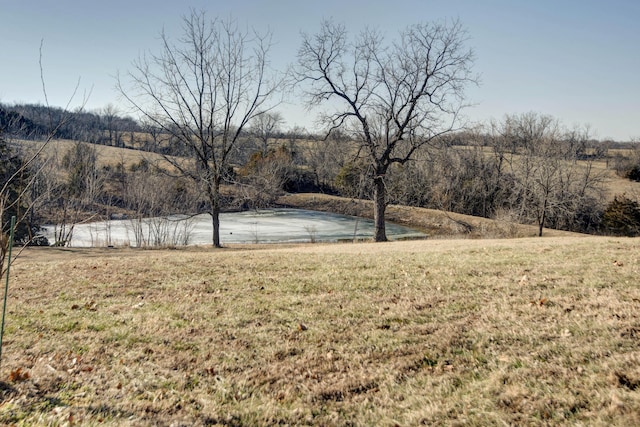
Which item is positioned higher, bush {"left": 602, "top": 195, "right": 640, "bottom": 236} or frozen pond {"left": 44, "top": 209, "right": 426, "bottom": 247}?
bush {"left": 602, "top": 195, "right": 640, "bottom": 236}

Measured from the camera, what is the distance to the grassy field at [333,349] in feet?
11.8

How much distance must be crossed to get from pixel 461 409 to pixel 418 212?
136 ft

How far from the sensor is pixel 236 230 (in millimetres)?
33156

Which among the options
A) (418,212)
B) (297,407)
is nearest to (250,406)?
(297,407)

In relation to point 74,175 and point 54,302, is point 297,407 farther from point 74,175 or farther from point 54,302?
point 74,175

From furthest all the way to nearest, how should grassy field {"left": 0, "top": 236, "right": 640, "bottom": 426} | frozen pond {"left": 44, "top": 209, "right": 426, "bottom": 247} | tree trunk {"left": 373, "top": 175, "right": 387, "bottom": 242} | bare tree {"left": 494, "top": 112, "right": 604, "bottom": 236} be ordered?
bare tree {"left": 494, "top": 112, "right": 604, "bottom": 236} → frozen pond {"left": 44, "top": 209, "right": 426, "bottom": 247} → tree trunk {"left": 373, "top": 175, "right": 387, "bottom": 242} → grassy field {"left": 0, "top": 236, "right": 640, "bottom": 426}

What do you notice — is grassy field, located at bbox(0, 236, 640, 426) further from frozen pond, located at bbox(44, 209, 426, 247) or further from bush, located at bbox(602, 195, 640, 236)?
bush, located at bbox(602, 195, 640, 236)

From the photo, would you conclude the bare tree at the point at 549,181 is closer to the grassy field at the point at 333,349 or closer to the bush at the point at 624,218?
the bush at the point at 624,218

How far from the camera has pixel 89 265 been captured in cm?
1045

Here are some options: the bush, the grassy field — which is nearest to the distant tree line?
the bush

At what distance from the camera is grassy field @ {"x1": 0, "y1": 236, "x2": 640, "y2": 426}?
3.59 meters

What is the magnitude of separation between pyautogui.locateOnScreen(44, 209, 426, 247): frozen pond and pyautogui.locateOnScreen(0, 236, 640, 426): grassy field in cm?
1457

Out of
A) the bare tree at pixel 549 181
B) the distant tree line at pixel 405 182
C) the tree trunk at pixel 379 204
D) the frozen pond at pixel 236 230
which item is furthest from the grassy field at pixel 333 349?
the bare tree at pixel 549 181

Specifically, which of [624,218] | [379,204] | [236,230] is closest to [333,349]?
[379,204]
